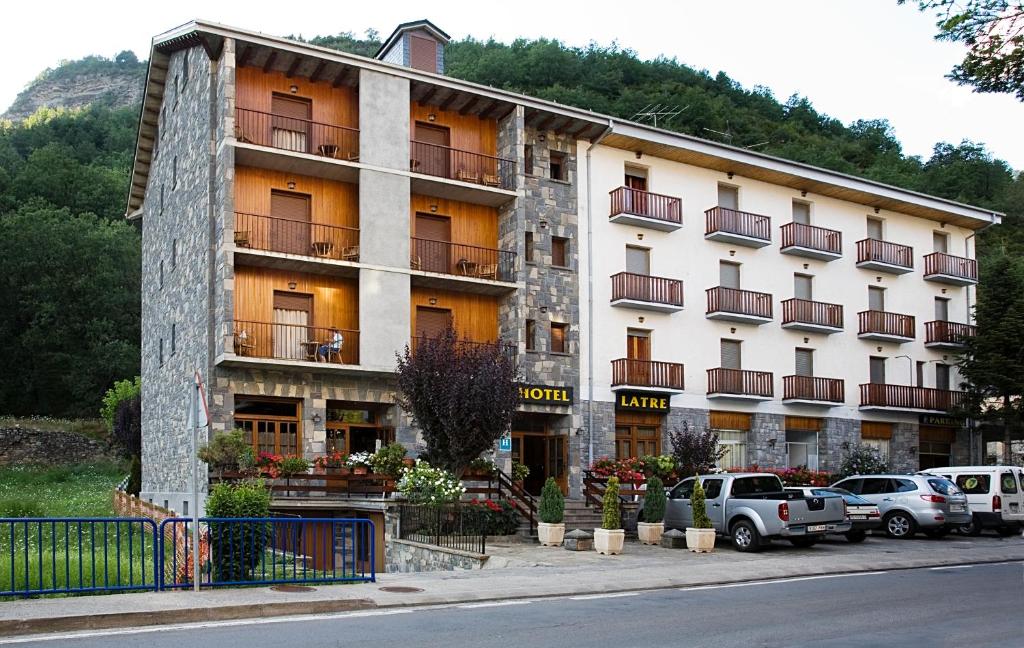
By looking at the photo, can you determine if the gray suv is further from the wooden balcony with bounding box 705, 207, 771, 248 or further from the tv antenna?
the tv antenna

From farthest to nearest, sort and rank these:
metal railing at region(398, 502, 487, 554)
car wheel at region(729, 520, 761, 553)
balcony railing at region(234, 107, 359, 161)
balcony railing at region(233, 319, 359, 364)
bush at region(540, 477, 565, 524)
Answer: balcony railing at region(234, 107, 359, 161) → balcony railing at region(233, 319, 359, 364) → bush at region(540, 477, 565, 524) → metal railing at region(398, 502, 487, 554) → car wheel at region(729, 520, 761, 553)

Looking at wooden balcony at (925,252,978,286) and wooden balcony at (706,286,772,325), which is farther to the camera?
wooden balcony at (925,252,978,286)

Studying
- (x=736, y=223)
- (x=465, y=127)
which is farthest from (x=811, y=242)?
(x=465, y=127)

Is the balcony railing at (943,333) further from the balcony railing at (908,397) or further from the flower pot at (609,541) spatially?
the flower pot at (609,541)

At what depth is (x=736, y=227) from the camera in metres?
36.7

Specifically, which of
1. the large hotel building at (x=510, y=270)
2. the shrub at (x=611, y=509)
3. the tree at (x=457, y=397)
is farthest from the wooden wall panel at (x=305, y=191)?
the shrub at (x=611, y=509)

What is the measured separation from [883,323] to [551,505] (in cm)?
2116

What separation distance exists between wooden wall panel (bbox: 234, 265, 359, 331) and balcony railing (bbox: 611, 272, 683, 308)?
863cm

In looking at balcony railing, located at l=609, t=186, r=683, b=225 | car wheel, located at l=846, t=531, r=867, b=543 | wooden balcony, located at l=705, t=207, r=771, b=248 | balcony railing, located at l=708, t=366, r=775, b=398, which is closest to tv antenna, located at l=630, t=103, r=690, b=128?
wooden balcony, located at l=705, t=207, r=771, b=248

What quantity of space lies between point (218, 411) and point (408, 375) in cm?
533

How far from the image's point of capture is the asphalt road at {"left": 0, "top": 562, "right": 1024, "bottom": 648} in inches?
391

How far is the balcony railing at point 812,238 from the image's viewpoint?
3806cm

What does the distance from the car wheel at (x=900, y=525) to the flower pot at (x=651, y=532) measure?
644 cm

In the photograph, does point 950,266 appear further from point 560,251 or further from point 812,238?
point 560,251
